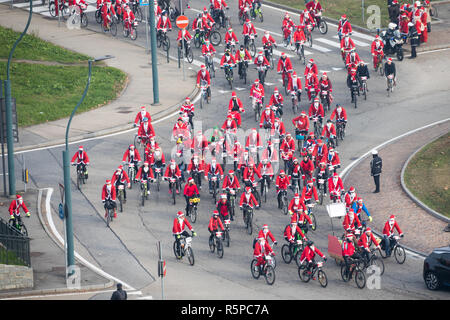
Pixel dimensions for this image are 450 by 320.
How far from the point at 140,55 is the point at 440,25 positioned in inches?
651

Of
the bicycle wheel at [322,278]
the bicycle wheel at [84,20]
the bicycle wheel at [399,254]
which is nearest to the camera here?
the bicycle wheel at [322,278]

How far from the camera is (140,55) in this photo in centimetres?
5466

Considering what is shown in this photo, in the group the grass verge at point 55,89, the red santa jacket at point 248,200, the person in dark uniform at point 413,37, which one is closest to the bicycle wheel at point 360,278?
the red santa jacket at point 248,200

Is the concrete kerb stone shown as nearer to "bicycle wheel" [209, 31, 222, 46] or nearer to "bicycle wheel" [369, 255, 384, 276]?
"bicycle wheel" [369, 255, 384, 276]

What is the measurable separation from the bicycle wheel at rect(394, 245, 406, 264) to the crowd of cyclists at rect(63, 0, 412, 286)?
0.77ft

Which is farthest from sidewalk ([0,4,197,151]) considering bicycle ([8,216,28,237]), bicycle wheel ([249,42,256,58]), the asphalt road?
bicycle ([8,216,28,237])

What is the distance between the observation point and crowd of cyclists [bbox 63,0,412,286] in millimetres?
32344

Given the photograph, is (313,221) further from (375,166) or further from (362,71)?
(362,71)

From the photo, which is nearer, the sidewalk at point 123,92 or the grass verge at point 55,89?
the sidewalk at point 123,92

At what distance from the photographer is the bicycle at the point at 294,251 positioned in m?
32.0

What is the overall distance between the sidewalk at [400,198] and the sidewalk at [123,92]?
1078 centimetres

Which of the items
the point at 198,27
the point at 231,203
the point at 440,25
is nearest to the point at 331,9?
the point at 440,25

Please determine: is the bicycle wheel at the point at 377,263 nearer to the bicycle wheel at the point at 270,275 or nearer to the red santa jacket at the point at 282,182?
the bicycle wheel at the point at 270,275

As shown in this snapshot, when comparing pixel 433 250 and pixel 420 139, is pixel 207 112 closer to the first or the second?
pixel 420 139
